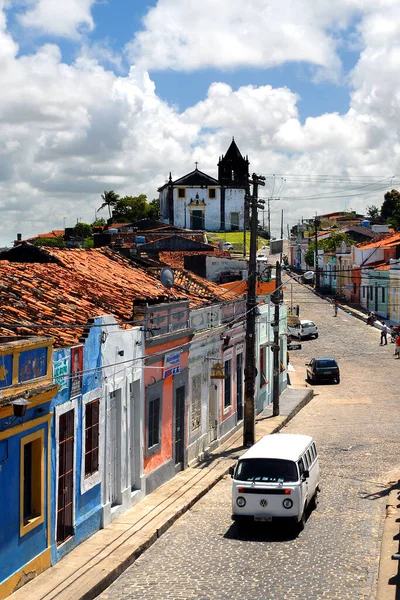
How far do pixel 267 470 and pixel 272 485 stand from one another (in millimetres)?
446

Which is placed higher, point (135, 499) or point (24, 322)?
point (24, 322)

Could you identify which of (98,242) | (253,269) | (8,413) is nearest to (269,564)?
(8,413)

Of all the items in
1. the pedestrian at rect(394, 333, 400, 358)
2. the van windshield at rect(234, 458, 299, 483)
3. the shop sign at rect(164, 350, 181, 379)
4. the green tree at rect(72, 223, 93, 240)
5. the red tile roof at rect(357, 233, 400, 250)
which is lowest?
the pedestrian at rect(394, 333, 400, 358)

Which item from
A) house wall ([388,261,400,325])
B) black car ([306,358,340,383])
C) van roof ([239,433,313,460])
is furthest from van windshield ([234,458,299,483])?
house wall ([388,261,400,325])

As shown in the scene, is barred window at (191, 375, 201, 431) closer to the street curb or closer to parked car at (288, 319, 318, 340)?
the street curb

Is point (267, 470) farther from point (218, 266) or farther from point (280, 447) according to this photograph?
point (218, 266)

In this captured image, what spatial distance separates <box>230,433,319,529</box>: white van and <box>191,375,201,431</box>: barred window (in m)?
6.32

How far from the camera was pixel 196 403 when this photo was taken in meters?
25.0

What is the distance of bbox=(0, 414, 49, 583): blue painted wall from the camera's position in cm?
1292

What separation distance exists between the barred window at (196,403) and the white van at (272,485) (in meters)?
6.32

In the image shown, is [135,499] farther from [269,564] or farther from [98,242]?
[98,242]

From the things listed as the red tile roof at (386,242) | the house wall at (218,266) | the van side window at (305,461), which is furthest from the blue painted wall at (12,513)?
the red tile roof at (386,242)

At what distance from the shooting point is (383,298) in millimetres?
63375

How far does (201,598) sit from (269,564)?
211 cm
